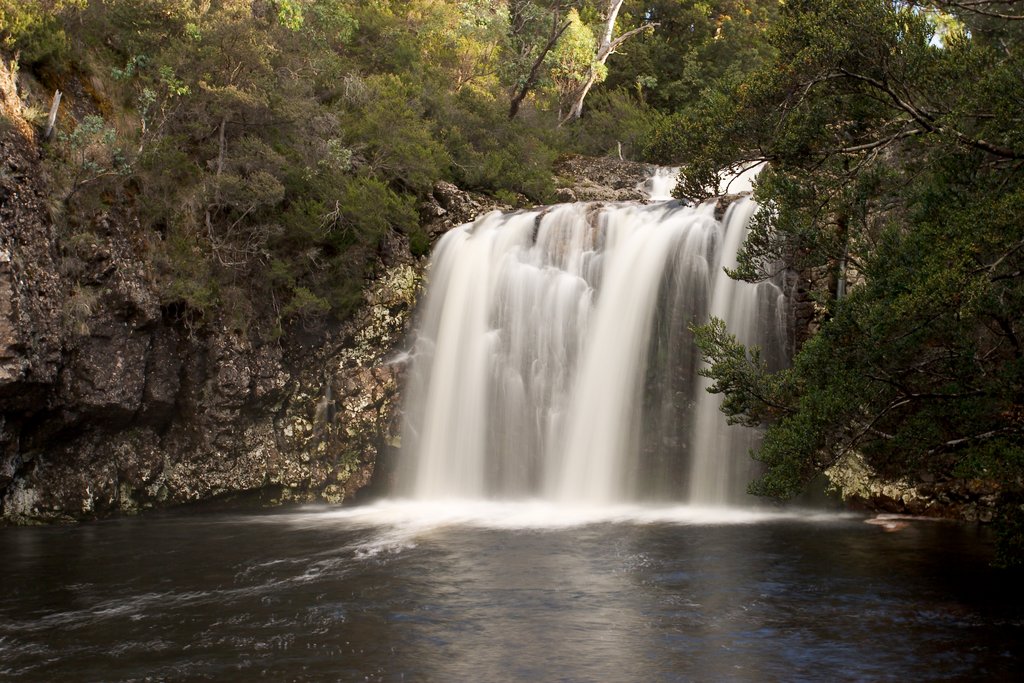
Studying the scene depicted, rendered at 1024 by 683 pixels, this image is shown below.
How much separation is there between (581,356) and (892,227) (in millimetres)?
9384

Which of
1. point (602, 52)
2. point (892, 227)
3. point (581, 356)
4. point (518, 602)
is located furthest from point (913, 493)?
point (602, 52)

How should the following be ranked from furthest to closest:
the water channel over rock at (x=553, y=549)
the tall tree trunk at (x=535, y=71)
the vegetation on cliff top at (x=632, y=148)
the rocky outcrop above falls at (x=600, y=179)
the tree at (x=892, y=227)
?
the tall tree trunk at (x=535, y=71) < the rocky outcrop above falls at (x=600, y=179) < the vegetation on cliff top at (x=632, y=148) < the water channel over rock at (x=553, y=549) < the tree at (x=892, y=227)

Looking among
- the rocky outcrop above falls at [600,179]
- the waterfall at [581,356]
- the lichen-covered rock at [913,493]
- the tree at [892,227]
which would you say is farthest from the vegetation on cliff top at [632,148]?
the waterfall at [581,356]

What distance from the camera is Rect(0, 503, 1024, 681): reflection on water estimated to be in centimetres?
914

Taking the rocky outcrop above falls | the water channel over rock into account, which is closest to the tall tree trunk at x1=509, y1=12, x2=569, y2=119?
the rocky outcrop above falls

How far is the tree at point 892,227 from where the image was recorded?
357 inches

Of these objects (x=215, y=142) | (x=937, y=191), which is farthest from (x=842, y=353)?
(x=215, y=142)

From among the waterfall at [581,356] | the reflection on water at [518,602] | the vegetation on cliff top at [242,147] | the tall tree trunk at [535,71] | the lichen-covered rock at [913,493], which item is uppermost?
the tall tree trunk at [535,71]

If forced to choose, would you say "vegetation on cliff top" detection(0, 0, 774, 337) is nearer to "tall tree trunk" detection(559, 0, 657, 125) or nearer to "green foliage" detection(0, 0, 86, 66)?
"green foliage" detection(0, 0, 86, 66)

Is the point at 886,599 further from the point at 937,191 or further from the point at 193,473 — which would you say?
the point at 193,473

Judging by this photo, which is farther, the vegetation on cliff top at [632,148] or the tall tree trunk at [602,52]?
the tall tree trunk at [602,52]

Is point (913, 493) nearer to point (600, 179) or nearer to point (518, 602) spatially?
point (518, 602)

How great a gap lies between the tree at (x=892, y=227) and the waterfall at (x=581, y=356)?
5.33m

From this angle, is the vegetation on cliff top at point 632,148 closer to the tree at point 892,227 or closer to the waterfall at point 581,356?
the tree at point 892,227
